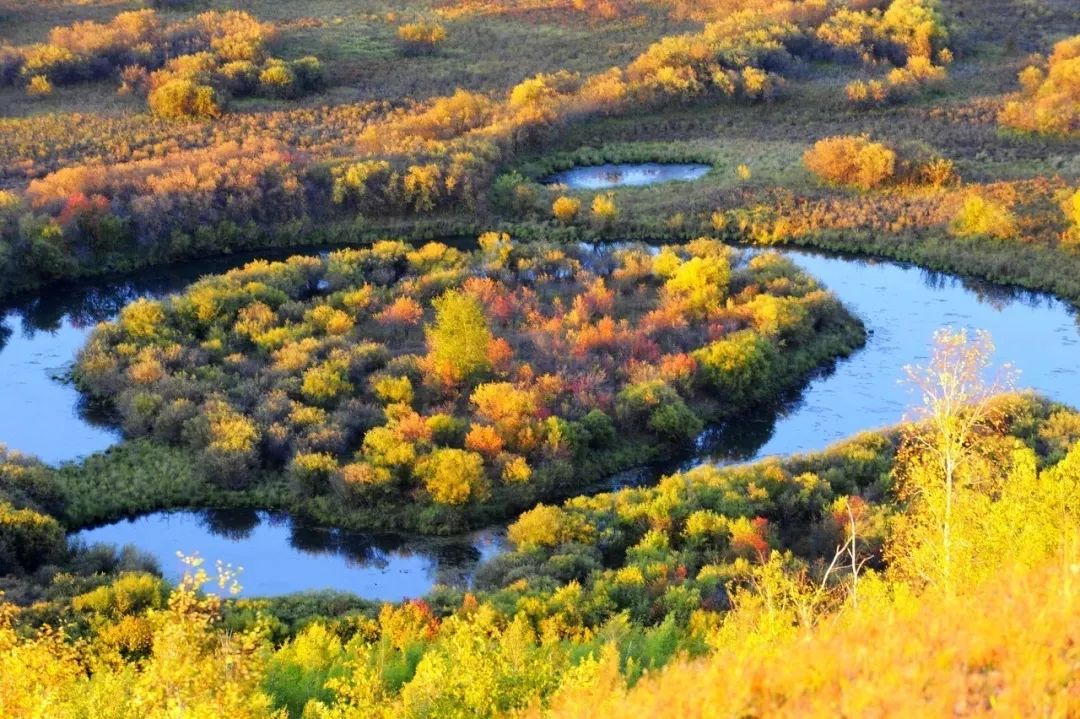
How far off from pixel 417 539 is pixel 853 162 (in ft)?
111

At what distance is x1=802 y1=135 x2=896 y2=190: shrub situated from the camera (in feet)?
178

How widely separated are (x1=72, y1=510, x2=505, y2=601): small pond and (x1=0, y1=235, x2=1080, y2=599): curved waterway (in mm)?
39

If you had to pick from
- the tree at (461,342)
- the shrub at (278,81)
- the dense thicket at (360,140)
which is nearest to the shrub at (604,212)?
the dense thicket at (360,140)

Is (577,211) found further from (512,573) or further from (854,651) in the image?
(854,651)

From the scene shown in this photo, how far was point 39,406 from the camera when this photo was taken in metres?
36.8

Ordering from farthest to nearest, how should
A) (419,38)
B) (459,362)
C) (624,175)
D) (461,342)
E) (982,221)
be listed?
1. (419,38)
2. (624,175)
3. (982,221)
4. (459,362)
5. (461,342)

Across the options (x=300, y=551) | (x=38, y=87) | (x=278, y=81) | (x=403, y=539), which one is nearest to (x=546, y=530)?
(x=403, y=539)

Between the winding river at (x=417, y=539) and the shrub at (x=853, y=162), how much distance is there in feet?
23.7

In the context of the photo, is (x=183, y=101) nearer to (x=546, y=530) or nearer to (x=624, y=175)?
(x=624, y=175)

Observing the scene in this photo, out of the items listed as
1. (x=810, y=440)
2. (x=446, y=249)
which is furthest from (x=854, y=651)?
(x=446, y=249)

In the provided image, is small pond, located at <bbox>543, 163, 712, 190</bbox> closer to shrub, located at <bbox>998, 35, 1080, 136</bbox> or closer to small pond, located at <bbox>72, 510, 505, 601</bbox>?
shrub, located at <bbox>998, 35, 1080, 136</bbox>

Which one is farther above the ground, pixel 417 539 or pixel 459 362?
pixel 459 362

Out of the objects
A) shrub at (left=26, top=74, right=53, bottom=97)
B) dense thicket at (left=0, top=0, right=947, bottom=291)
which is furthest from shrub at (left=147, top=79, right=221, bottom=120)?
shrub at (left=26, top=74, right=53, bottom=97)

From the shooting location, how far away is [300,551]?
2994 centimetres
